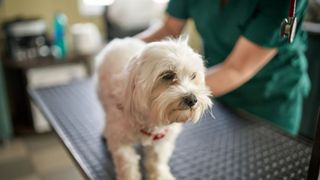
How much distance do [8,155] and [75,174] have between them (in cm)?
62

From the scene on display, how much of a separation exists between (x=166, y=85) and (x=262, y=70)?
643 millimetres

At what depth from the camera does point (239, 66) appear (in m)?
1.11

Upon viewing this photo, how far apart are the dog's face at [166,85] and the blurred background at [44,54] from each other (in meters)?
1.54

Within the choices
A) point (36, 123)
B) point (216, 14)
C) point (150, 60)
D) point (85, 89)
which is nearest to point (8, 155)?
point (36, 123)

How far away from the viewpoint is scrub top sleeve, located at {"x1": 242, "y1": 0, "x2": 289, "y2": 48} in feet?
3.50

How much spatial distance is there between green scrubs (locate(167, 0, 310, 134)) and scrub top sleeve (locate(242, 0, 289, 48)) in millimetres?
48

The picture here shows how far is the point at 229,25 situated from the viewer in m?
1.27

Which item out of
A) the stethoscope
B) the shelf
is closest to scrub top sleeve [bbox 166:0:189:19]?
the stethoscope

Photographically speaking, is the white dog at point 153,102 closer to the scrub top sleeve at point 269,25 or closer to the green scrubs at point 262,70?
the scrub top sleeve at point 269,25

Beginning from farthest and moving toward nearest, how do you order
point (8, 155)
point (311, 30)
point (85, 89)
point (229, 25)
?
point (8, 155)
point (311, 30)
point (85, 89)
point (229, 25)

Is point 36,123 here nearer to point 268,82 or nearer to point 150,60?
point 268,82

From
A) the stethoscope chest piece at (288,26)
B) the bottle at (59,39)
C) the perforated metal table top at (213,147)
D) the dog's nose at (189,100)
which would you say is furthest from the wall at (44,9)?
the stethoscope chest piece at (288,26)

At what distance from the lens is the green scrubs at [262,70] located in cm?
124

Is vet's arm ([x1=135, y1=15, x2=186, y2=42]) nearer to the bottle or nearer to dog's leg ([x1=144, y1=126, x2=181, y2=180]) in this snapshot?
dog's leg ([x1=144, y1=126, x2=181, y2=180])
